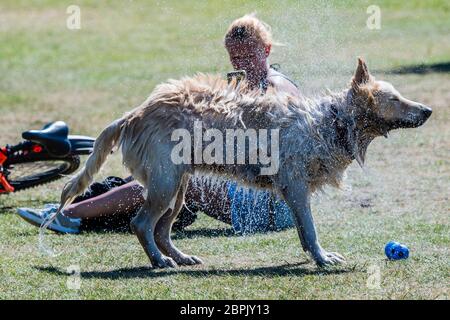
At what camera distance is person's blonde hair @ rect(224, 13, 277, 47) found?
7.41m

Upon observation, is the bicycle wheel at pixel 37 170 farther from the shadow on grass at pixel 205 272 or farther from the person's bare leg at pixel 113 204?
the shadow on grass at pixel 205 272

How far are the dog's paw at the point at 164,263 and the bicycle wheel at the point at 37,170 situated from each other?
287cm

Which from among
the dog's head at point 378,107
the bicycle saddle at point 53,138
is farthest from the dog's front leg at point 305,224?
the bicycle saddle at point 53,138

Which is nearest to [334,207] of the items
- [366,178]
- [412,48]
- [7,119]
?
[366,178]

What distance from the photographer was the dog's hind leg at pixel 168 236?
6.64m

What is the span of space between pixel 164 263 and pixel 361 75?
1800 millimetres

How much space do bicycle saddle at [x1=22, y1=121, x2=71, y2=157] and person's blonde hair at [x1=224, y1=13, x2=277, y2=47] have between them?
7.07ft

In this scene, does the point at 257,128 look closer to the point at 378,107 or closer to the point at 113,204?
the point at 378,107

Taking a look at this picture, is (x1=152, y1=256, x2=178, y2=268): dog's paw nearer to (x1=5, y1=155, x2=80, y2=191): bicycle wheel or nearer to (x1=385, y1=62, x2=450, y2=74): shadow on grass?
(x1=5, y1=155, x2=80, y2=191): bicycle wheel

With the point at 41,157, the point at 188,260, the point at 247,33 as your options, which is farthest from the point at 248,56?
the point at 41,157

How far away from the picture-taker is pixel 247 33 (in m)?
7.41

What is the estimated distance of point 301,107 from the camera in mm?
6633

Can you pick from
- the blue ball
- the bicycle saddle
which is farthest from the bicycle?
the blue ball

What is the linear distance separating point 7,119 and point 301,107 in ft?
25.5
